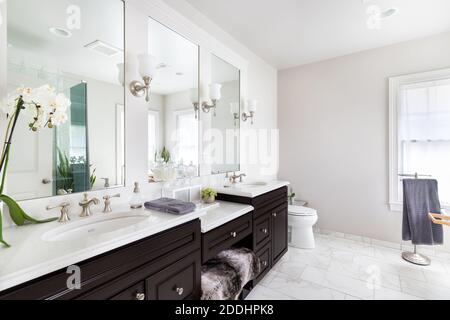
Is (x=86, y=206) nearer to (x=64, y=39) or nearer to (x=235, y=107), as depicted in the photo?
(x=64, y=39)

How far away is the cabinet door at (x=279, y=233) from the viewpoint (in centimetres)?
221

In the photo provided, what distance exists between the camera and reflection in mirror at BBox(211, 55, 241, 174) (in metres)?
2.35

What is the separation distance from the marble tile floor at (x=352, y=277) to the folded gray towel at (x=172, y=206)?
116cm

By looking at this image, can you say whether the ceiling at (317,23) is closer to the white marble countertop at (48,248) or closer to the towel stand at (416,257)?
the towel stand at (416,257)

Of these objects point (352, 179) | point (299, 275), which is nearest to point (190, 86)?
point (299, 275)

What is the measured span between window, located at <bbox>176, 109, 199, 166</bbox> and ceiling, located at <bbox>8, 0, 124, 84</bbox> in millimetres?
Result: 649

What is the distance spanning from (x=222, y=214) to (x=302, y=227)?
64.6 inches

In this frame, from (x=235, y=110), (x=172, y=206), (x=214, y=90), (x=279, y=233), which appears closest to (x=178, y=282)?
(x=172, y=206)

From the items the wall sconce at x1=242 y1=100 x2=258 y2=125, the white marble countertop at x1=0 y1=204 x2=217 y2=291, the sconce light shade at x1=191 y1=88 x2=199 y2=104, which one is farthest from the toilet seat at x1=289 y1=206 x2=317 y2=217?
the white marble countertop at x1=0 y1=204 x2=217 y2=291

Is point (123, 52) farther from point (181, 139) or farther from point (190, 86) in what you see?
point (181, 139)

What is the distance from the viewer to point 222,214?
159 cm

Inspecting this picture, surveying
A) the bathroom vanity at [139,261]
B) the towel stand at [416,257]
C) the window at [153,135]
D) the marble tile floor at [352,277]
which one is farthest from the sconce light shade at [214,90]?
the towel stand at [416,257]

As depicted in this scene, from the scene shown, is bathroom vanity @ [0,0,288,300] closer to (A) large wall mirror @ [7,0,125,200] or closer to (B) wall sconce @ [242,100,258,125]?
(A) large wall mirror @ [7,0,125,200]

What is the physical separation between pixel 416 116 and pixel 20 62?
3743 millimetres
